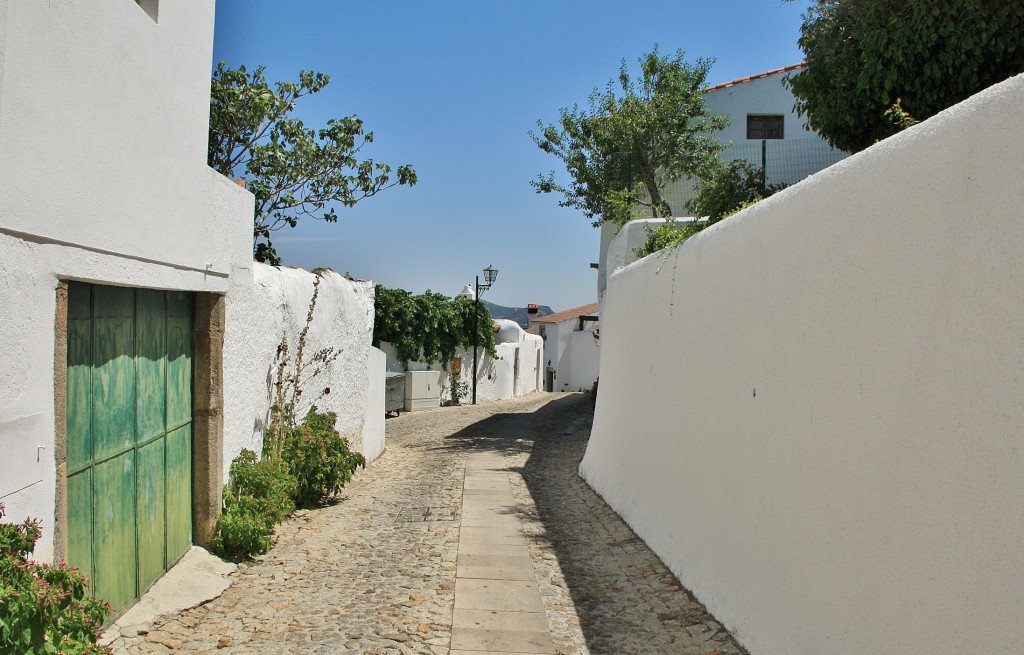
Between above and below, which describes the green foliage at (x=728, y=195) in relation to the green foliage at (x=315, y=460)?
above

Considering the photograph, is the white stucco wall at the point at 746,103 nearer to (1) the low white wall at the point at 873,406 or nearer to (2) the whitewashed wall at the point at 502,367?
(2) the whitewashed wall at the point at 502,367

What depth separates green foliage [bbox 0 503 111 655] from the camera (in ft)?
10.0

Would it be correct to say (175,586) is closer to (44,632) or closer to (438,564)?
(438,564)

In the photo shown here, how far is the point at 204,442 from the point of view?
6.50 meters

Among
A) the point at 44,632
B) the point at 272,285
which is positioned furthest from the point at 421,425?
the point at 44,632

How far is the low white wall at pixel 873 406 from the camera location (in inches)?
112

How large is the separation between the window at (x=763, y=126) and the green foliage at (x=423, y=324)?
10035 mm

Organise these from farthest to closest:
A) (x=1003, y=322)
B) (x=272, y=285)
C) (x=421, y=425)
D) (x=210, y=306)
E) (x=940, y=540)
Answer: (x=421, y=425) → (x=272, y=285) → (x=210, y=306) → (x=940, y=540) → (x=1003, y=322)

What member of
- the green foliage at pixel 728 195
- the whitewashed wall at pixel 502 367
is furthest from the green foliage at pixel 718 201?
the whitewashed wall at pixel 502 367

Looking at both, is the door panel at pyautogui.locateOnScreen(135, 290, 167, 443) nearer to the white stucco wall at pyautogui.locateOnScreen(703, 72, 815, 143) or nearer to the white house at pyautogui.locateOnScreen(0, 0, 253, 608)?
the white house at pyautogui.locateOnScreen(0, 0, 253, 608)

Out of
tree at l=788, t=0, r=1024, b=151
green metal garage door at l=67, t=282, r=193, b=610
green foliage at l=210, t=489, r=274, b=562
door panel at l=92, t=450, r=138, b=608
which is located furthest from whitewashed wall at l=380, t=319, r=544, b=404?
door panel at l=92, t=450, r=138, b=608

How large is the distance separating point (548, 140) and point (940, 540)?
676 inches

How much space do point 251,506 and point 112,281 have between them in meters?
2.94

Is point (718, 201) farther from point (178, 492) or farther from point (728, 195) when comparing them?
point (178, 492)
